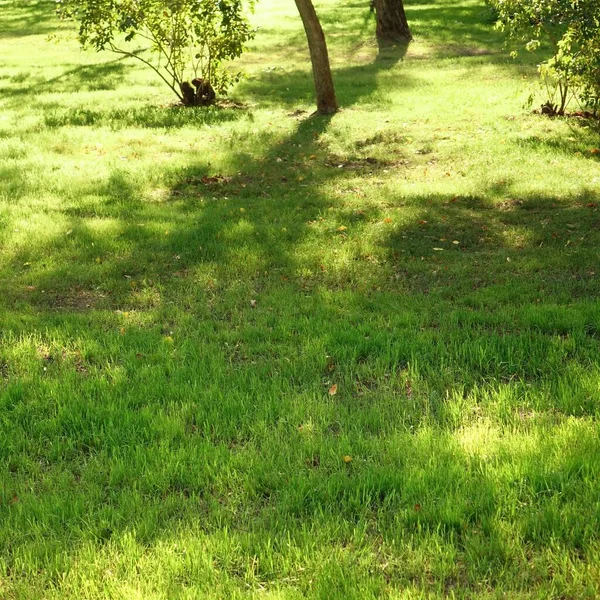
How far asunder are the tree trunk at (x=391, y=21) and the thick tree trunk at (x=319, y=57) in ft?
30.8

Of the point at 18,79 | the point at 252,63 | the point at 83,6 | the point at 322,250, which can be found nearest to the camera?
the point at 322,250

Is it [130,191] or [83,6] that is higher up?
[83,6]

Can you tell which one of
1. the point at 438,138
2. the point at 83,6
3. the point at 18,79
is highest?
the point at 83,6

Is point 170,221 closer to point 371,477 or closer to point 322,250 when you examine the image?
point 322,250

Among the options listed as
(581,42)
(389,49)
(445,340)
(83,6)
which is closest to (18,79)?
(83,6)

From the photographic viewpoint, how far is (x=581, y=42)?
397 inches

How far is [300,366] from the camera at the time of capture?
507 centimetres

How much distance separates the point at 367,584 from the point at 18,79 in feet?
58.7

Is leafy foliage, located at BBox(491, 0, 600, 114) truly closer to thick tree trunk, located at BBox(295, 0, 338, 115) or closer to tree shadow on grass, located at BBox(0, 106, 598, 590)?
tree shadow on grass, located at BBox(0, 106, 598, 590)

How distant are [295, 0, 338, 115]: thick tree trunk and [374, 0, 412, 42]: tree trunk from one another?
9.39 meters

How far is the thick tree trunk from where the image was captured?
43.2 feet

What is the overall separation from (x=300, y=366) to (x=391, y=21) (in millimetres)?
19397

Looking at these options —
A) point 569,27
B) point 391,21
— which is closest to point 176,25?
point 569,27

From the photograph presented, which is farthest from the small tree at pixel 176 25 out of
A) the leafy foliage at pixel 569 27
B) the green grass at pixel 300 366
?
the leafy foliage at pixel 569 27
